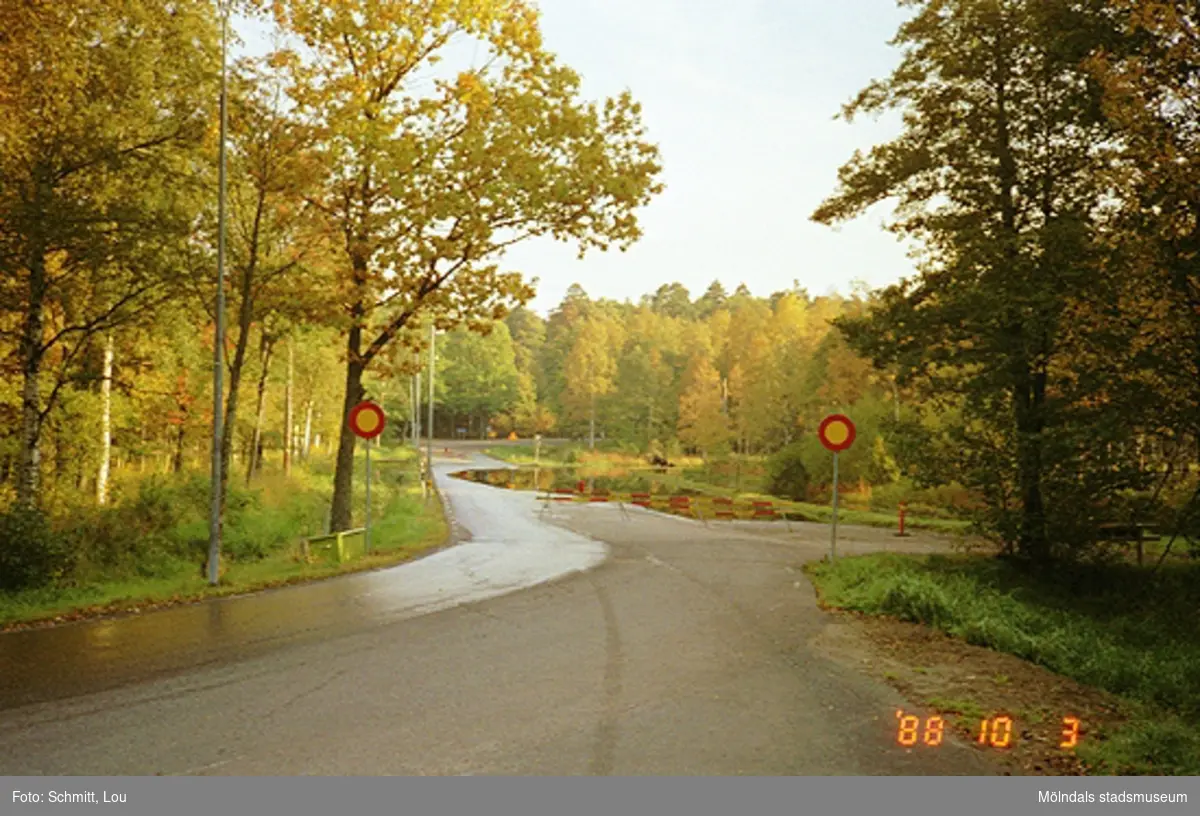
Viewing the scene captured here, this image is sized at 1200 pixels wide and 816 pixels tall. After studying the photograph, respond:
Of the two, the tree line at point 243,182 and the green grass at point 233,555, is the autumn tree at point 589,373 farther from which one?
the tree line at point 243,182

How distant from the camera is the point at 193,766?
534 cm

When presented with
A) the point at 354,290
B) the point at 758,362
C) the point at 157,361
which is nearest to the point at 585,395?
the point at 758,362

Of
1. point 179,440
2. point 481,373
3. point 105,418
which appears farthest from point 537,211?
point 481,373

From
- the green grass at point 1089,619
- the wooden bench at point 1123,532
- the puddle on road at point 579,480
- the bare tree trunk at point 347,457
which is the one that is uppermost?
the bare tree trunk at point 347,457

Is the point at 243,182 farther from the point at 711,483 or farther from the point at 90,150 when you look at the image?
the point at 711,483

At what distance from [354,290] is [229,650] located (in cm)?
999

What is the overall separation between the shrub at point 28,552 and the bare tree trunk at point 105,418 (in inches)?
289

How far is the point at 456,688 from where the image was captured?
7234mm

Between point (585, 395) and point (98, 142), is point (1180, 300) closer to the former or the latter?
point (98, 142)

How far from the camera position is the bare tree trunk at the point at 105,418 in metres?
19.2

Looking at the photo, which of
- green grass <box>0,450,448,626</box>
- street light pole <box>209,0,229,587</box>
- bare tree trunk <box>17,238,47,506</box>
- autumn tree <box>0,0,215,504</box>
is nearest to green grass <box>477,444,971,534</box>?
green grass <box>0,450,448,626</box>

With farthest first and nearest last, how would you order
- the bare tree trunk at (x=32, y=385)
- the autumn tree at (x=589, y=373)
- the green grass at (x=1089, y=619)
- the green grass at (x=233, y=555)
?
the autumn tree at (x=589, y=373), the bare tree trunk at (x=32, y=385), the green grass at (x=233, y=555), the green grass at (x=1089, y=619)

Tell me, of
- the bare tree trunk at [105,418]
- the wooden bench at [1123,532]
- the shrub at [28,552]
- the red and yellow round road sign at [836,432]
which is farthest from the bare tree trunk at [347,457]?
the wooden bench at [1123,532]

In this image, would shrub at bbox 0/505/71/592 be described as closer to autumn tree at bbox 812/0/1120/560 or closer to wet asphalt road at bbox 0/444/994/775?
wet asphalt road at bbox 0/444/994/775
